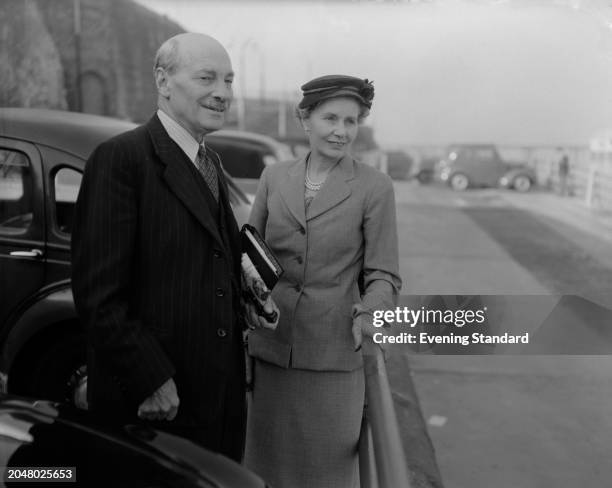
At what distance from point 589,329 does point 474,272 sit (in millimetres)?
710

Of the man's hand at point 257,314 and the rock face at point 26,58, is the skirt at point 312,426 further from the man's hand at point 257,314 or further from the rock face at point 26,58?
the rock face at point 26,58

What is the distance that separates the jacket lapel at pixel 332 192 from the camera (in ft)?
6.73

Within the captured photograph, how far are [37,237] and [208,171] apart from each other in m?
1.49

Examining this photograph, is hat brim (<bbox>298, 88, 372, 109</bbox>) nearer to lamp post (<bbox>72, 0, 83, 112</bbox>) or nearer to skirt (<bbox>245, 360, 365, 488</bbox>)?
skirt (<bbox>245, 360, 365, 488</bbox>)

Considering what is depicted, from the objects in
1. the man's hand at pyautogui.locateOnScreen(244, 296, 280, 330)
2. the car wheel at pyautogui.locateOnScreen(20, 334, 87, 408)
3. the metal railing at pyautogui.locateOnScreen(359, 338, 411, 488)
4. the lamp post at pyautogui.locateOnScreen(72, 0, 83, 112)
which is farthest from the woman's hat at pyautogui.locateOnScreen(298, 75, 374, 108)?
the car wheel at pyautogui.locateOnScreen(20, 334, 87, 408)

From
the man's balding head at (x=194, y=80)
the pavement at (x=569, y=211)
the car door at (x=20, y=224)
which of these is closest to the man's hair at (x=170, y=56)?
the man's balding head at (x=194, y=80)

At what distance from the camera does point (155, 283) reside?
165cm

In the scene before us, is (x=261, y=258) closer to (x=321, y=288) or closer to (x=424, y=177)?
(x=321, y=288)

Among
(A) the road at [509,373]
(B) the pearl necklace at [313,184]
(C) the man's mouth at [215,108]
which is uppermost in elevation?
(C) the man's mouth at [215,108]

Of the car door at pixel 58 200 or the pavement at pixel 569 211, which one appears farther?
the pavement at pixel 569 211

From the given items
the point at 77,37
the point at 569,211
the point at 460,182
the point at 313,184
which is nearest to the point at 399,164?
the point at 460,182

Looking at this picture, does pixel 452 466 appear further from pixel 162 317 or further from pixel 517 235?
pixel 162 317

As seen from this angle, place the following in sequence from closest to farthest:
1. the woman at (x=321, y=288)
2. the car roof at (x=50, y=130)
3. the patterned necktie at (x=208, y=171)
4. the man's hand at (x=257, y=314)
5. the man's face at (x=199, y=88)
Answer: the man's face at (x=199, y=88) < the patterned necktie at (x=208, y=171) < the man's hand at (x=257, y=314) < the woman at (x=321, y=288) < the car roof at (x=50, y=130)

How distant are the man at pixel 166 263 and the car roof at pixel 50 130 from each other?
139 cm
